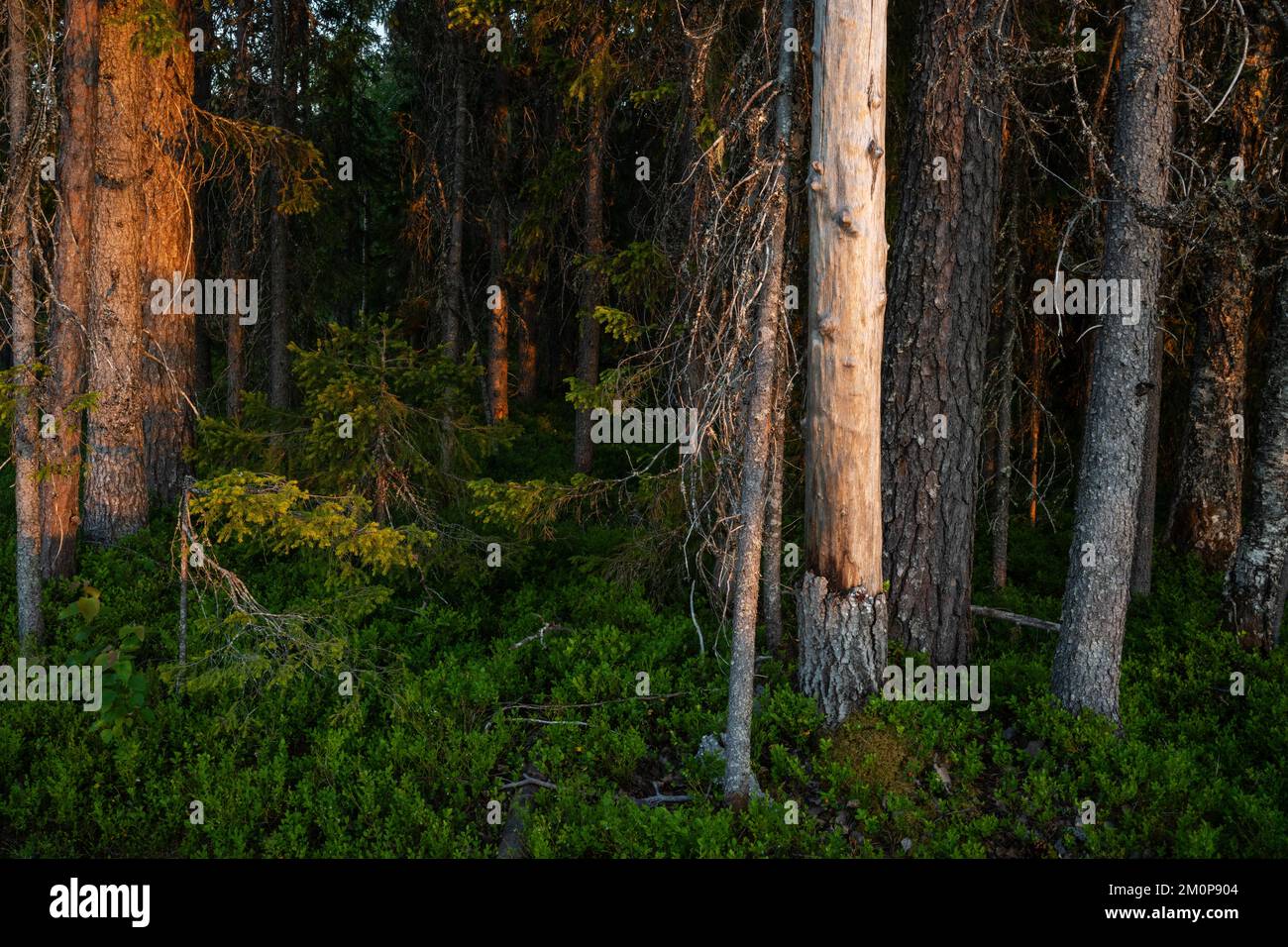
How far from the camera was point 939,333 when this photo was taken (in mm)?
7805

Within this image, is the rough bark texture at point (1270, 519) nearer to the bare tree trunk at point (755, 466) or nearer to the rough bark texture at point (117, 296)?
the bare tree trunk at point (755, 466)

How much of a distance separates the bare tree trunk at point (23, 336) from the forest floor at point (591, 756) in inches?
20.8

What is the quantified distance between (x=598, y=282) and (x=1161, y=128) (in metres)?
9.88

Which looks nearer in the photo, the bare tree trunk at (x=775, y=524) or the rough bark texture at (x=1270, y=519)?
the bare tree trunk at (x=775, y=524)

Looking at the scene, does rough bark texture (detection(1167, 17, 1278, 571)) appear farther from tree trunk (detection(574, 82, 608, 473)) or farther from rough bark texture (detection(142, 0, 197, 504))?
rough bark texture (detection(142, 0, 197, 504))

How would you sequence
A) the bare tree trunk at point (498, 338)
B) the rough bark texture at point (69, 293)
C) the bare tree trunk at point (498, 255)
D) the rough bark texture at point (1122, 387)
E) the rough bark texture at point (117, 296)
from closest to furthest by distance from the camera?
the rough bark texture at point (1122, 387) → the rough bark texture at point (69, 293) → the rough bark texture at point (117, 296) → the bare tree trunk at point (498, 255) → the bare tree trunk at point (498, 338)

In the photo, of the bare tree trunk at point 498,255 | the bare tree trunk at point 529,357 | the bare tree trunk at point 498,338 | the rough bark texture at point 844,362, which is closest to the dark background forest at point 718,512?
the rough bark texture at point 844,362

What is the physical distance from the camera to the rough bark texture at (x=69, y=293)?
28.3 feet

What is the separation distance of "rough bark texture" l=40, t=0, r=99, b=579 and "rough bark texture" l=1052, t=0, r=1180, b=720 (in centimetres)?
873

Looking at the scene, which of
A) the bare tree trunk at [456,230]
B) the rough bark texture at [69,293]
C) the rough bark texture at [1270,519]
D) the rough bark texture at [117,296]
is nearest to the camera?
the rough bark texture at [69,293]

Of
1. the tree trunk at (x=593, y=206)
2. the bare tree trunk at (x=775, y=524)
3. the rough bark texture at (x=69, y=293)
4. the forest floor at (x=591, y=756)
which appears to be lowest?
the forest floor at (x=591, y=756)

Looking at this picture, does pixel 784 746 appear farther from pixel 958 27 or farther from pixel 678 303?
pixel 958 27

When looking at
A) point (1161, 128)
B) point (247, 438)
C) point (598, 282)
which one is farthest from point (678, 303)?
point (598, 282)
